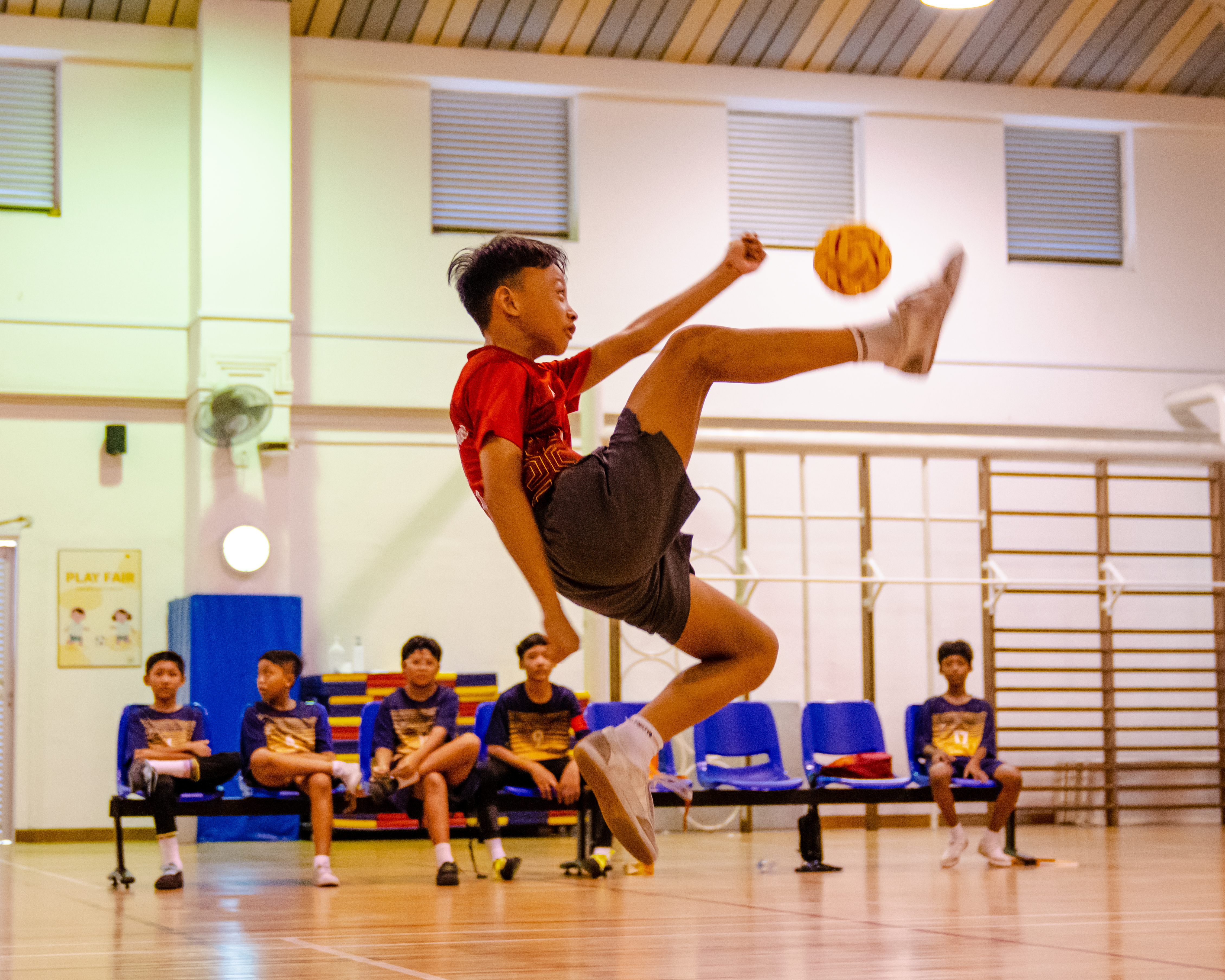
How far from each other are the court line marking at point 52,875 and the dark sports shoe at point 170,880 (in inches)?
11.1

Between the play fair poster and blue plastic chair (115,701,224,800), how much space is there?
2958 millimetres

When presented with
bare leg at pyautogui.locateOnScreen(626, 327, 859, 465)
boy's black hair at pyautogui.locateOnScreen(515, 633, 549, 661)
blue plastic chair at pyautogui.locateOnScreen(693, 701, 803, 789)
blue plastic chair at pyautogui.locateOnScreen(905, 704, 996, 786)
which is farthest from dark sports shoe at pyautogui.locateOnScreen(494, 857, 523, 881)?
bare leg at pyautogui.locateOnScreen(626, 327, 859, 465)

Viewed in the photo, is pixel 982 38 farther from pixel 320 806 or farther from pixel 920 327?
pixel 920 327

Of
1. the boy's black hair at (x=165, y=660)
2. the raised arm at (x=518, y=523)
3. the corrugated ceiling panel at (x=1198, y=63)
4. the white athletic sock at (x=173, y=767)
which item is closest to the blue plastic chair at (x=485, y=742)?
the white athletic sock at (x=173, y=767)

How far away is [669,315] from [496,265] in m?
0.43

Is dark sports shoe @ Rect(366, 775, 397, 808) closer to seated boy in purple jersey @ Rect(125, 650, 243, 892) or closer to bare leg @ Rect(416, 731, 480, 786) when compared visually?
bare leg @ Rect(416, 731, 480, 786)

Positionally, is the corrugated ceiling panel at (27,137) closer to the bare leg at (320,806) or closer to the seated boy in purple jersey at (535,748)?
the bare leg at (320,806)

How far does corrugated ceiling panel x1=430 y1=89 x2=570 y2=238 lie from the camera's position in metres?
10.6

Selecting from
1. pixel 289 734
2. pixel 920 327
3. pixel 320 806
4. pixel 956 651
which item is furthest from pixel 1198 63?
pixel 920 327

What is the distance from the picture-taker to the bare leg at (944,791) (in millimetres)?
7344

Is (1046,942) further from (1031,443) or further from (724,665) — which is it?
(1031,443)

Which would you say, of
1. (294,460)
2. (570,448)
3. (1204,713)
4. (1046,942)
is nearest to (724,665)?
(570,448)

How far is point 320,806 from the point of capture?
21.8 feet

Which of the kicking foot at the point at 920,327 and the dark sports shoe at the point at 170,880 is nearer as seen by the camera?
the kicking foot at the point at 920,327
